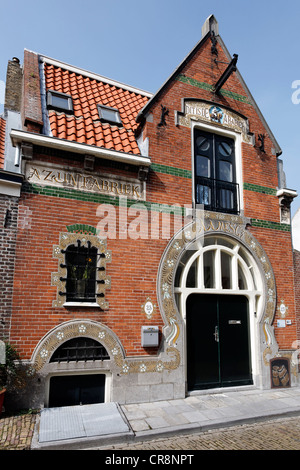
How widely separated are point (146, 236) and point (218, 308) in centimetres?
295

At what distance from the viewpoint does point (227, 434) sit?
6043 mm

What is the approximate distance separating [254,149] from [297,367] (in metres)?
6.96

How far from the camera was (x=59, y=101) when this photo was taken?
29.3 ft

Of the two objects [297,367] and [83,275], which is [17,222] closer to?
[83,275]

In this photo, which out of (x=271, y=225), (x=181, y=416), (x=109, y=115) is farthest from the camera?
(x=271, y=225)

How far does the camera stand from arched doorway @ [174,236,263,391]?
8523 mm

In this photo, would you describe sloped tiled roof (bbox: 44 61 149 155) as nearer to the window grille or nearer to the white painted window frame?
the white painted window frame

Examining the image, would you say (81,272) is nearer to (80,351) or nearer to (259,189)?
(80,351)

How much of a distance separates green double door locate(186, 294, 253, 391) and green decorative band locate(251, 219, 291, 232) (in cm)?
236

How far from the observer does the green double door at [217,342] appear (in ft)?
27.8

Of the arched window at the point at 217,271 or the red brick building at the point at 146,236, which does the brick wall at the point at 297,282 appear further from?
the arched window at the point at 217,271

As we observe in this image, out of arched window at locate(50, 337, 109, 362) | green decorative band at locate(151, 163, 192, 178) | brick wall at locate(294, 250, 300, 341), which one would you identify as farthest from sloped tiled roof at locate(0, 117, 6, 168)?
brick wall at locate(294, 250, 300, 341)

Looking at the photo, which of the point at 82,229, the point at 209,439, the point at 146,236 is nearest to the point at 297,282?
the point at 146,236

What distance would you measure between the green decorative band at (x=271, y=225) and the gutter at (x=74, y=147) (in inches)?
157
